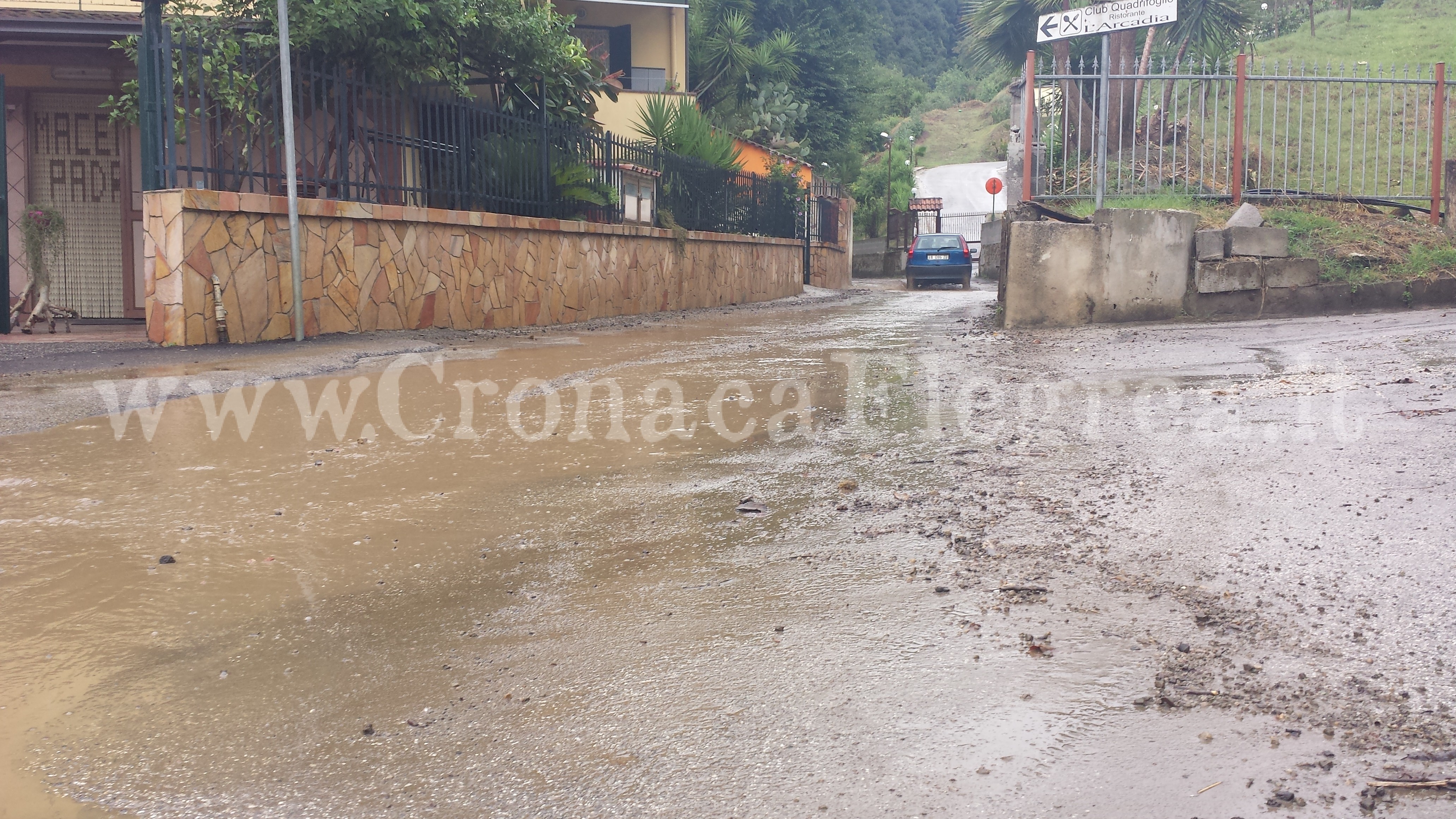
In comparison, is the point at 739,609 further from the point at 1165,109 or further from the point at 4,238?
the point at 1165,109

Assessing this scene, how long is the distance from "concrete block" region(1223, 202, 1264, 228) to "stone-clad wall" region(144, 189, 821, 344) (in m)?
7.18

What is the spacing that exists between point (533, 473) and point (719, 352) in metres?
4.91

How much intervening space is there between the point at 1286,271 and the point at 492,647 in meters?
9.88

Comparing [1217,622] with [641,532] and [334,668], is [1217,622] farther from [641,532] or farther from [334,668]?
[334,668]

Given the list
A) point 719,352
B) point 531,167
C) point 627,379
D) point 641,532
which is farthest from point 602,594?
point 531,167

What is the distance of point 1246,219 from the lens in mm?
10828

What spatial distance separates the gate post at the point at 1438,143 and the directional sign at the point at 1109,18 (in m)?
2.67

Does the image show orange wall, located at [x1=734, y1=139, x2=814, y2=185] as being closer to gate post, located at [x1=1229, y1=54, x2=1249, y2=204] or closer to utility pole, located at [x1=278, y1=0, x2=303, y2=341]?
gate post, located at [x1=1229, y1=54, x2=1249, y2=204]

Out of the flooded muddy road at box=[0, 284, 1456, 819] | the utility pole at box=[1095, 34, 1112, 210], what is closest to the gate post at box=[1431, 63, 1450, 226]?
the utility pole at box=[1095, 34, 1112, 210]

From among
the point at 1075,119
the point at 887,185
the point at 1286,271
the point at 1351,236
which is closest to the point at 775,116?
the point at 887,185

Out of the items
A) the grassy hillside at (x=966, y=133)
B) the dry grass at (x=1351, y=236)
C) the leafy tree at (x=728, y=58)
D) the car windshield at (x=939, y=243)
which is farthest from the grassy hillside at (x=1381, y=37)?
the grassy hillside at (x=966, y=133)

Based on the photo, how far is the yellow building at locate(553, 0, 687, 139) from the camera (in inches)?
1027

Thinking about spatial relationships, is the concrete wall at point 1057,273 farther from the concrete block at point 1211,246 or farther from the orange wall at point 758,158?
the orange wall at point 758,158

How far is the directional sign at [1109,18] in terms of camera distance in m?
11.1
